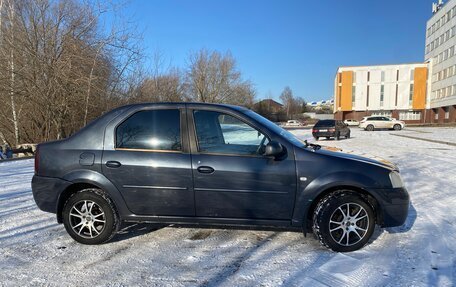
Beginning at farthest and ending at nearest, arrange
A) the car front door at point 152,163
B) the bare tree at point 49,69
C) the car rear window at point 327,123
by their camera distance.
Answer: the car rear window at point 327,123 < the bare tree at point 49,69 < the car front door at point 152,163

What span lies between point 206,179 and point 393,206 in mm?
2207

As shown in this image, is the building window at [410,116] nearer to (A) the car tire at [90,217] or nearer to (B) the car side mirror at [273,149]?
(B) the car side mirror at [273,149]

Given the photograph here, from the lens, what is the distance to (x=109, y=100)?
17672mm

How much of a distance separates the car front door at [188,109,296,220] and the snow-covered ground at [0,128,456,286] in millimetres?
483

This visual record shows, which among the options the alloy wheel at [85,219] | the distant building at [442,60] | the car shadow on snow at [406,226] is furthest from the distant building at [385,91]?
the alloy wheel at [85,219]

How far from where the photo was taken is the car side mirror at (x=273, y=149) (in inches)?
135

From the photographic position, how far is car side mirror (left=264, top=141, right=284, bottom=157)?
344cm

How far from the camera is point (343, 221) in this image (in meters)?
3.61

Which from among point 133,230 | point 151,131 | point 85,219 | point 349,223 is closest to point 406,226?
point 349,223

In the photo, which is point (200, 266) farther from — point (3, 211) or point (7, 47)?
point (7, 47)

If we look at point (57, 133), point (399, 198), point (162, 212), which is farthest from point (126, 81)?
point (399, 198)

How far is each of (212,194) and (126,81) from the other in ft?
53.5

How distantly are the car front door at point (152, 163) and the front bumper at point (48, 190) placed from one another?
623 millimetres

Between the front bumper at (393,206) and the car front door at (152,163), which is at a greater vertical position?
the car front door at (152,163)
